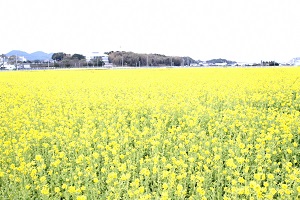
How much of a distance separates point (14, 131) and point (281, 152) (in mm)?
6181

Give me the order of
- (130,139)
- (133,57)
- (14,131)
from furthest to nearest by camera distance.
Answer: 1. (133,57)
2. (14,131)
3. (130,139)

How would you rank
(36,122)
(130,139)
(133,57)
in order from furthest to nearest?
(133,57) → (36,122) → (130,139)

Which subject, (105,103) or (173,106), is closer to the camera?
(173,106)

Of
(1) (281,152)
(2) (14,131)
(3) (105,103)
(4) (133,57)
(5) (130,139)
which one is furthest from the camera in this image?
(4) (133,57)

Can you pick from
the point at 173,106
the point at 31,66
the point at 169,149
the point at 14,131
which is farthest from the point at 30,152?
the point at 31,66

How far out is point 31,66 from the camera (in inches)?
2778

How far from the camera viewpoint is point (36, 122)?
8.31 m

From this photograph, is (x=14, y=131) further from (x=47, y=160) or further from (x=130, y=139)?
(x=130, y=139)

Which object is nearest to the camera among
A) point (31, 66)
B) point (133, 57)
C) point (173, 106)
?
point (173, 106)

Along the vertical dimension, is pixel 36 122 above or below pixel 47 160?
above

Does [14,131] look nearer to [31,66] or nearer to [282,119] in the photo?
[282,119]

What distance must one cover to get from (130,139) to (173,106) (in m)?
3.59

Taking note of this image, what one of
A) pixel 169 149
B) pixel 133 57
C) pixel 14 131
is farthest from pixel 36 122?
pixel 133 57

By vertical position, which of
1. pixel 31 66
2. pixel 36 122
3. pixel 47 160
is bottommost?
pixel 47 160
